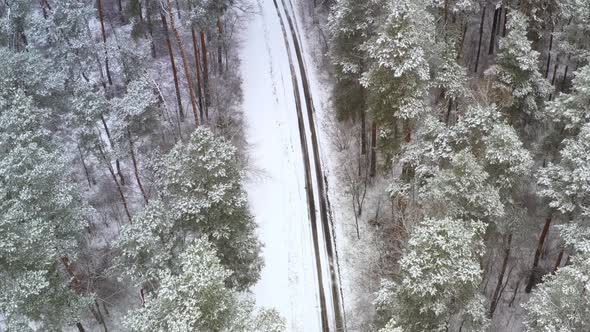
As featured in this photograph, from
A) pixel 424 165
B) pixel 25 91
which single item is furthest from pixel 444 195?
pixel 25 91

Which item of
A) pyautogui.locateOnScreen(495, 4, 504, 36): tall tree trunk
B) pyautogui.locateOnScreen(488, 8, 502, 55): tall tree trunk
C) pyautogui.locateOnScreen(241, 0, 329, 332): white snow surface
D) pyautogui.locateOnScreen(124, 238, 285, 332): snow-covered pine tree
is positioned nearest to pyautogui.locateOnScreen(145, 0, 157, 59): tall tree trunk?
pyautogui.locateOnScreen(241, 0, 329, 332): white snow surface

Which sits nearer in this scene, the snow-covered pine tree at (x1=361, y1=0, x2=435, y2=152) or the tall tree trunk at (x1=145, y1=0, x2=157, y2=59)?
the snow-covered pine tree at (x1=361, y1=0, x2=435, y2=152)

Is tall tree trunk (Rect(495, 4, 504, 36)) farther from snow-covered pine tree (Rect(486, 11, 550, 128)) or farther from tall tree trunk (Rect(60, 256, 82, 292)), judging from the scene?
tall tree trunk (Rect(60, 256, 82, 292))

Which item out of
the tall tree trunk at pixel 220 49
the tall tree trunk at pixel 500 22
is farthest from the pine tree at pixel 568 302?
the tall tree trunk at pixel 220 49

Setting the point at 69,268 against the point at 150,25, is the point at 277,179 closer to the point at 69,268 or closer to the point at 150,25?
the point at 69,268

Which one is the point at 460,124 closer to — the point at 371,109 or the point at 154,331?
the point at 371,109
